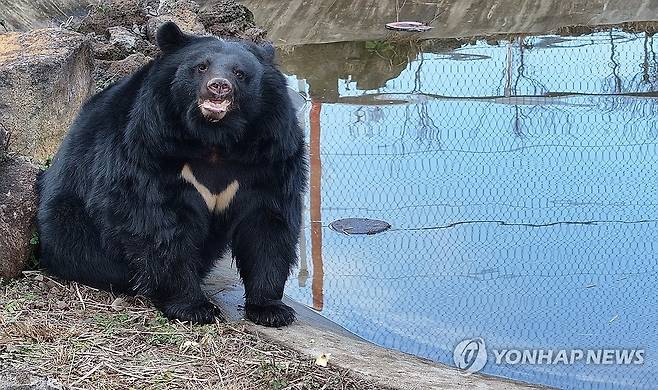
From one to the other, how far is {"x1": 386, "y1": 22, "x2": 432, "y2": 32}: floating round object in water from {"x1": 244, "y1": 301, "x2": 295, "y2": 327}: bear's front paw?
9.24 m

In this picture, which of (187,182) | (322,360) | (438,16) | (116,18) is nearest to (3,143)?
(187,182)

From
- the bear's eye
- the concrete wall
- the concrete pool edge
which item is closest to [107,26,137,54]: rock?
the concrete wall

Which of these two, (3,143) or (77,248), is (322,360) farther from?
(3,143)

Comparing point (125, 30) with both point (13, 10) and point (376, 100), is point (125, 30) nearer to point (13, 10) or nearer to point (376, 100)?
point (376, 100)

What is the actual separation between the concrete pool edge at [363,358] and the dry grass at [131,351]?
0.09m

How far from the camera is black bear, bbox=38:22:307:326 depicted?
3.98 m

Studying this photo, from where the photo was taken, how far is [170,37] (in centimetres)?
411

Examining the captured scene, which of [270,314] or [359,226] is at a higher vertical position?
[359,226]

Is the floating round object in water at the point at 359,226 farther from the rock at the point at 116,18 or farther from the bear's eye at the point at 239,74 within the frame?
the rock at the point at 116,18

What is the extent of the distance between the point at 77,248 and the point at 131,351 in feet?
2.66

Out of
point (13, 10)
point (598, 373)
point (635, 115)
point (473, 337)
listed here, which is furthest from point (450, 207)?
point (13, 10)

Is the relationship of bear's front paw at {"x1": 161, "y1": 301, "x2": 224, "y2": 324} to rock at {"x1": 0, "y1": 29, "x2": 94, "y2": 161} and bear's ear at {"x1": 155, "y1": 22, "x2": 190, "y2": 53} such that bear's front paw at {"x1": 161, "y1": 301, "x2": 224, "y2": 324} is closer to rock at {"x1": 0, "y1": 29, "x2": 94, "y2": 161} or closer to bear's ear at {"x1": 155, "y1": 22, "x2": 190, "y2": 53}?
bear's ear at {"x1": 155, "y1": 22, "x2": 190, "y2": 53}

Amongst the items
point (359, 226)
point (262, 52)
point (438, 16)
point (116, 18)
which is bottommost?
point (359, 226)

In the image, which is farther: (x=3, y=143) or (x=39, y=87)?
(x=39, y=87)
